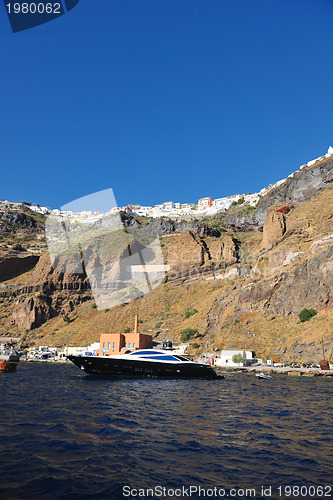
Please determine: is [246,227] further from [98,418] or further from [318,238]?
[98,418]

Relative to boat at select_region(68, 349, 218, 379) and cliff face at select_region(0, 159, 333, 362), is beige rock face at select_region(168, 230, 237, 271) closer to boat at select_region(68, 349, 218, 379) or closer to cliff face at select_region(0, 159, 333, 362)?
cliff face at select_region(0, 159, 333, 362)

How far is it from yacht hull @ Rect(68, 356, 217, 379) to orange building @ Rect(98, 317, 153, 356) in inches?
1245

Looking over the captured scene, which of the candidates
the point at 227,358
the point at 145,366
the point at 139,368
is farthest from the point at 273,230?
the point at 139,368

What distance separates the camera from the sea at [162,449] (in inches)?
373

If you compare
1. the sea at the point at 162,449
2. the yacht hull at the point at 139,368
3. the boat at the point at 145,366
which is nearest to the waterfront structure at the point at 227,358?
the boat at the point at 145,366

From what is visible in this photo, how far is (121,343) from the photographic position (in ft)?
251

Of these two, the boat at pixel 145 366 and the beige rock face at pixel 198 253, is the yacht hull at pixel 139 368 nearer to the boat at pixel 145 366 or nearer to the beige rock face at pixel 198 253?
the boat at pixel 145 366

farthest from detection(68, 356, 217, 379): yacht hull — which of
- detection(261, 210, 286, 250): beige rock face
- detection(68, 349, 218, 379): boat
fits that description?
detection(261, 210, 286, 250): beige rock face

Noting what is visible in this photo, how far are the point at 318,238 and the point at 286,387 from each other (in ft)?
151

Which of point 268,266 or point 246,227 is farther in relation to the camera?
point 246,227

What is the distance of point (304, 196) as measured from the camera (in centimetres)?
11425

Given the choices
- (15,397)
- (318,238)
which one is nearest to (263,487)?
(15,397)

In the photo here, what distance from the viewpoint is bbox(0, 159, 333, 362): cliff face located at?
2534 inches

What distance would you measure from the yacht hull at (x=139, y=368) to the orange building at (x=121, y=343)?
31629 millimetres
